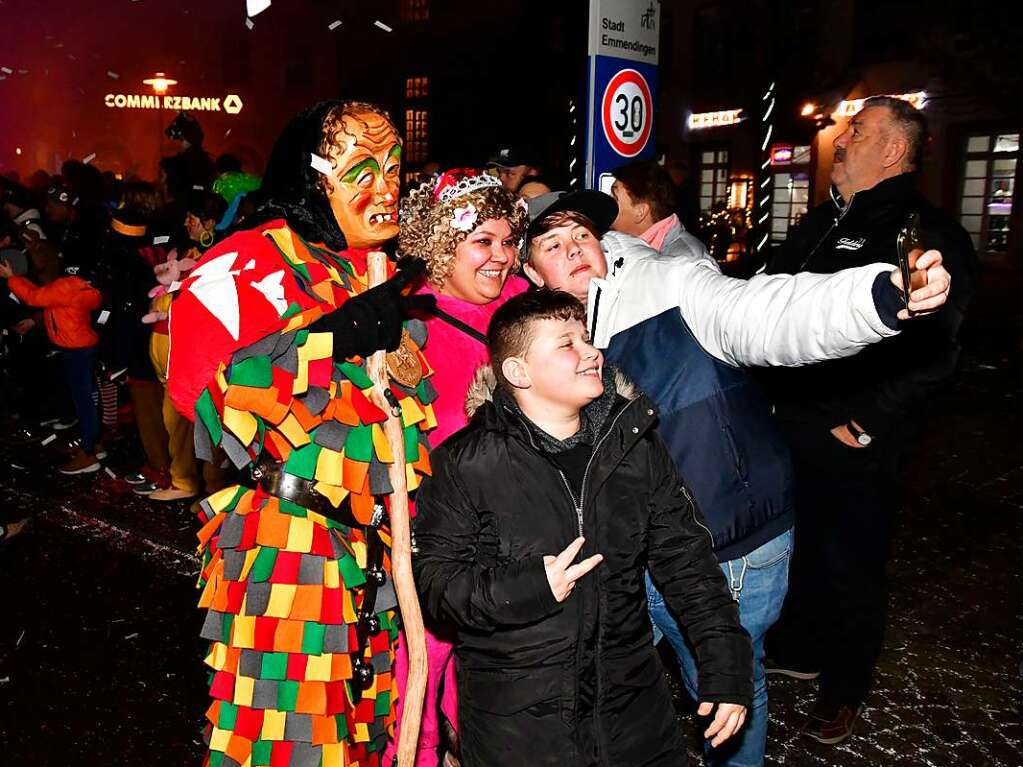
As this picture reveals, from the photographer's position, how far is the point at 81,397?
683 centimetres

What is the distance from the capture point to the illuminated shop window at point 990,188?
16.2 meters

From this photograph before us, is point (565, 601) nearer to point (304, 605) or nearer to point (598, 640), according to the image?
point (598, 640)

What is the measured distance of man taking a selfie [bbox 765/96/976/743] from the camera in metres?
3.31

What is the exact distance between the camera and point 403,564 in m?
2.26

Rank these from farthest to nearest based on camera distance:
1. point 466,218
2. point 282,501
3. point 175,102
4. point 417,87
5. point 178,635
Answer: point 417,87
point 175,102
point 178,635
point 466,218
point 282,501

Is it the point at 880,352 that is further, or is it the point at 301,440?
the point at 880,352

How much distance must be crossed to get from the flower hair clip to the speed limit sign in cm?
240

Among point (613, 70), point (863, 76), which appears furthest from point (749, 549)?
point (863, 76)

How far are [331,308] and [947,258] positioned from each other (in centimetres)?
242

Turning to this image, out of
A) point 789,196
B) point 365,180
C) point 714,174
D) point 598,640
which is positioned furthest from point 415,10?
point 598,640

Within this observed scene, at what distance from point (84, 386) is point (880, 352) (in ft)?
19.1

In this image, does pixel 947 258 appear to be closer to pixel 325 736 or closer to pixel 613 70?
pixel 613 70

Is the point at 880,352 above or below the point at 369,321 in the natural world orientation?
below

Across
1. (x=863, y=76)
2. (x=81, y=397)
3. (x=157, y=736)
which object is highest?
(x=863, y=76)
